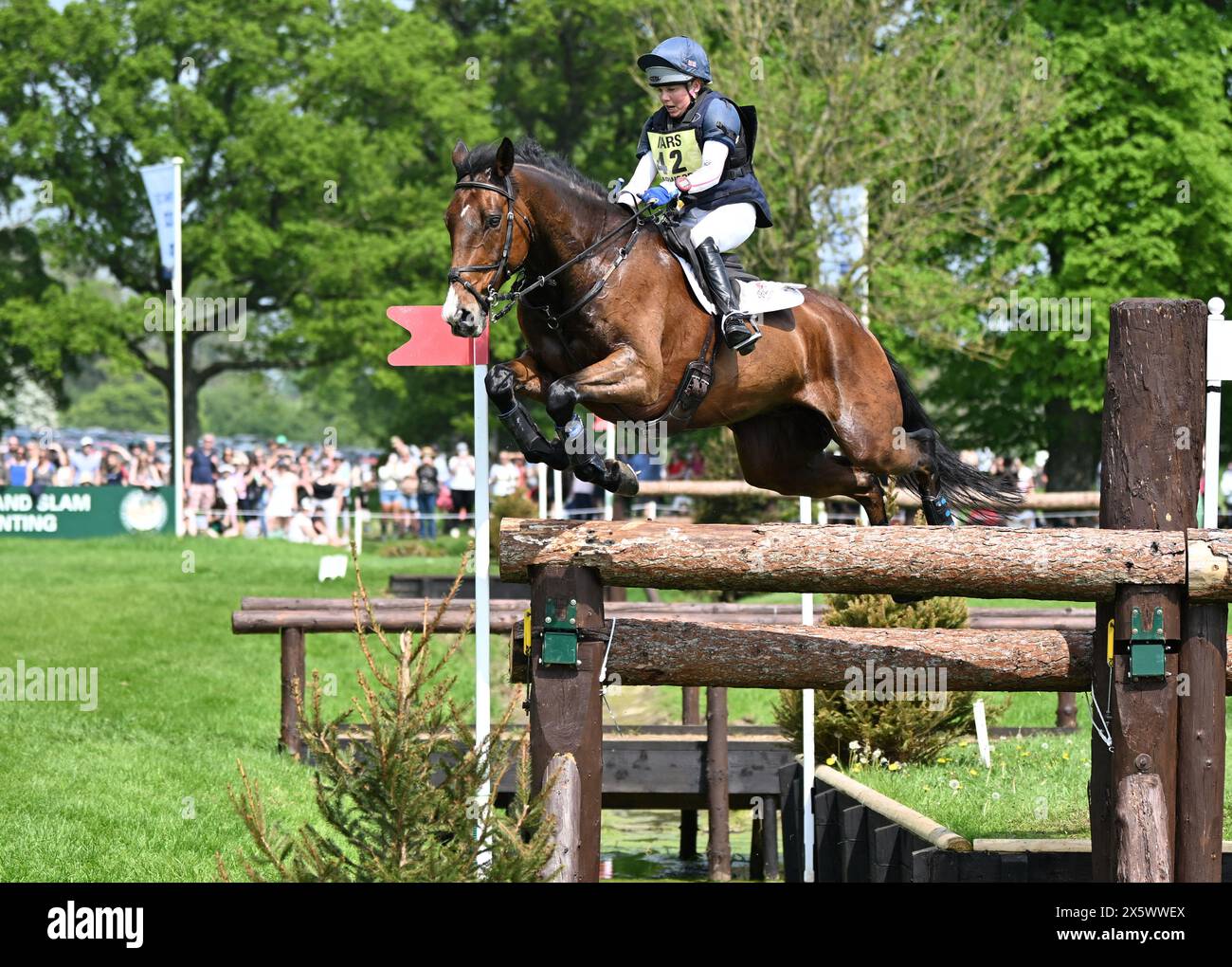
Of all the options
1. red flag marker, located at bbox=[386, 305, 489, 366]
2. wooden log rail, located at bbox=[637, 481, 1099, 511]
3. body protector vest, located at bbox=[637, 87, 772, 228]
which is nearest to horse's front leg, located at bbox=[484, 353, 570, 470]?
red flag marker, located at bbox=[386, 305, 489, 366]

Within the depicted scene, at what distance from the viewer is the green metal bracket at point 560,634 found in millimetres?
5410

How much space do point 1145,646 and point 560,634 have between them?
2.03 m

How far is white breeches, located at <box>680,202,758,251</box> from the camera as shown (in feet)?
23.6

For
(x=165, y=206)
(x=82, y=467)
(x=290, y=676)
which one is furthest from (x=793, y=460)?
(x=82, y=467)

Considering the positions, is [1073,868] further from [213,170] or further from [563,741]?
[213,170]

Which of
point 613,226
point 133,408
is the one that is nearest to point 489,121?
point 613,226

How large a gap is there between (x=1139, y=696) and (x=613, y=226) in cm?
299

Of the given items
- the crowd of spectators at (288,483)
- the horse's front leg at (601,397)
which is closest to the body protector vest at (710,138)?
the horse's front leg at (601,397)

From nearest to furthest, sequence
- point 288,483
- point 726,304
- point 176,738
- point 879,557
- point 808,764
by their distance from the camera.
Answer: point 879,557
point 726,304
point 808,764
point 176,738
point 288,483

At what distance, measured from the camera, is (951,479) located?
8.16 metres

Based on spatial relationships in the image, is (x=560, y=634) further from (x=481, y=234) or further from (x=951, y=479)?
(x=951, y=479)

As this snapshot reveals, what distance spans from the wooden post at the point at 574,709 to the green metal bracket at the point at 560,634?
2 cm

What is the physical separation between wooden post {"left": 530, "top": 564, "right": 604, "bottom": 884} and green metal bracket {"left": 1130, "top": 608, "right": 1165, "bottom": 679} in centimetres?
184
